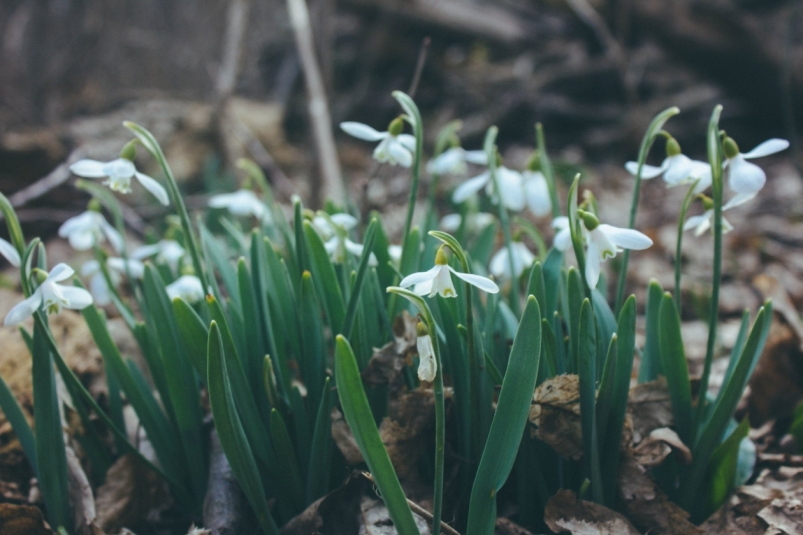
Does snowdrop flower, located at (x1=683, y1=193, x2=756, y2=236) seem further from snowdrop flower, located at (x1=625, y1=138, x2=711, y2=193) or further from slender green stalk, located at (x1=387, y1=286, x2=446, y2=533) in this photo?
slender green stalk, located at (x1=387, y1=286, x2=446, y2=533)

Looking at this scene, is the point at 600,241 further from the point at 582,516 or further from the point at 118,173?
the point at 118,173

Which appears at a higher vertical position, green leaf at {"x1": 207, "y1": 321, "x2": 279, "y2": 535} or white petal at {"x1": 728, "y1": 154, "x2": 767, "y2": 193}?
white petal at {"x1": 728, "y1": 154, "x2": 767, "y2": 193}

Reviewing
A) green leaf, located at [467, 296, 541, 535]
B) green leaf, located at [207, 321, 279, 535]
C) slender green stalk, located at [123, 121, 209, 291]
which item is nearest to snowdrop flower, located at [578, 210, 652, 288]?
green leaf, located at [467, 296, 541, 535]

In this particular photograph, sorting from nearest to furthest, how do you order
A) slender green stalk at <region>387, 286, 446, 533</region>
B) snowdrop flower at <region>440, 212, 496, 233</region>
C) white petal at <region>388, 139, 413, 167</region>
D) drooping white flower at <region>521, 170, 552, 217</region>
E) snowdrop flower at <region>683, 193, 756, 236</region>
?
slender green stalk at <region>387, 286, 446, 533</region> < snowdrop flower at <region>683, 193, 756, 236</region> < white petal at <region>388, 139, 413, 167</region> < drooping white flower at <region>521, 170, 552, 217</region> < snowdrop flower at <region>440, 212, 496, 233</region>

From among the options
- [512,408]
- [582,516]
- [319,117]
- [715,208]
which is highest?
[319,117]

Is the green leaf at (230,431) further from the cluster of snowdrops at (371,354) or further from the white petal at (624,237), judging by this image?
the white petal at (624,237)

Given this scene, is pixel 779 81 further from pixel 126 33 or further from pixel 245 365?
pixel 126 33

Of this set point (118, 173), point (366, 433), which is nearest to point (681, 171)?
point (366, 433)
